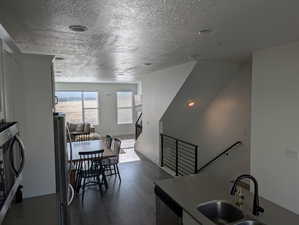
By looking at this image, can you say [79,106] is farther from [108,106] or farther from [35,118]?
[35,118]

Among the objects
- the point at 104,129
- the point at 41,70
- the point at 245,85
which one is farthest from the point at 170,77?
the point at 104,129

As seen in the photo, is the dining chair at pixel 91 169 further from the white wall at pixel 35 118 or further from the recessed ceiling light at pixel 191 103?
the recessed ceiling light at pixel 191 103

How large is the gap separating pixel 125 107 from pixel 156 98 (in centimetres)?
548

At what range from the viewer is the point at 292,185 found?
116 inches

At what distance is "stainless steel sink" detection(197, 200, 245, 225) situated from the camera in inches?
68.6

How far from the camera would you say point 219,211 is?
1823mm

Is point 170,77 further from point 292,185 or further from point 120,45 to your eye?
point 292,185

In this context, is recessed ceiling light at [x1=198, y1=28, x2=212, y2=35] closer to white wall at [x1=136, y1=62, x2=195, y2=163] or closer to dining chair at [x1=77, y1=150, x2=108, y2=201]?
white wall at [x1=136, y1=62, x2=195, y2=163]

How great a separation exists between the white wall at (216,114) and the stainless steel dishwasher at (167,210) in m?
2.84

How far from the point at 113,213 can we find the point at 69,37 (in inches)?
109

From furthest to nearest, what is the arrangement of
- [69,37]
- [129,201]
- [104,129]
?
[104,129] → [129,201] → [69,37]

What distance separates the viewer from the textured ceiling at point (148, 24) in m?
1.59

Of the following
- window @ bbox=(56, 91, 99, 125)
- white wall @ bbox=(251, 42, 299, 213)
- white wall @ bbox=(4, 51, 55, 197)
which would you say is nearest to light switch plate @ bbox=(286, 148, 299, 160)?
white wall @ bbox=(251, 42, 299, 213)

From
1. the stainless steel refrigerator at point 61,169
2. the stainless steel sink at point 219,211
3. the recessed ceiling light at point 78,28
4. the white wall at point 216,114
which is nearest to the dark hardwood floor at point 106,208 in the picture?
the stainless steel refrigerator at point 61,169
